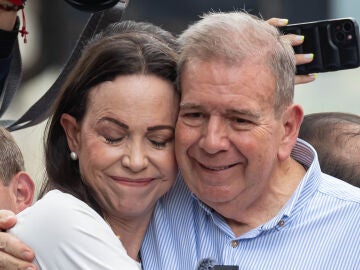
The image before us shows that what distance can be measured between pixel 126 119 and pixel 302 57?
1.97ft

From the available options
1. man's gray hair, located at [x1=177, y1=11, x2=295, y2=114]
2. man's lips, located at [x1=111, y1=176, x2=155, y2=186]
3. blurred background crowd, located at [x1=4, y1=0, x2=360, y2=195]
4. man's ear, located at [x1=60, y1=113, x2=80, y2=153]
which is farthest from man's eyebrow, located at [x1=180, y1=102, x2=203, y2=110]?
blurred background crowd, located at [x1=4, y1=0, x2=360, y2=195]

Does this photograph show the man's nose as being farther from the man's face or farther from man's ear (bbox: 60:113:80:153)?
man's ear (bbox: 60:113:80:153)

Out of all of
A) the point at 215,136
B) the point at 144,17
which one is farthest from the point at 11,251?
the point at 144,17

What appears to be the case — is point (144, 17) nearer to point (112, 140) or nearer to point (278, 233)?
point (112, 140)

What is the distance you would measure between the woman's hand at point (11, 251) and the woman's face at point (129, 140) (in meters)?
0.33

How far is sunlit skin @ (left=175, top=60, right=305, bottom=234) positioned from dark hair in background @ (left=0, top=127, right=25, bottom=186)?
0.73 meters

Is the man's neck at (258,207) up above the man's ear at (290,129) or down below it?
below

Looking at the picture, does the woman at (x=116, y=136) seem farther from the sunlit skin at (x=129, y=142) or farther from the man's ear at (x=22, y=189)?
the man's ear at (x=22, y=189)

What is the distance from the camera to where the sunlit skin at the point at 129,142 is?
11.3ft

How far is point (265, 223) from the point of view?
3.49 metres

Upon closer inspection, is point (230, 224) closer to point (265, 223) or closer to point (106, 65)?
point (265, 223)

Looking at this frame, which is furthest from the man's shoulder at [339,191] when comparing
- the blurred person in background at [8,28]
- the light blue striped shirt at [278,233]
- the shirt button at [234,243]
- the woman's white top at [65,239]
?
the blurred person in background at [8,28]

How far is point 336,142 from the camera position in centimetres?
409

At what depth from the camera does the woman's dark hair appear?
11.5 ft
